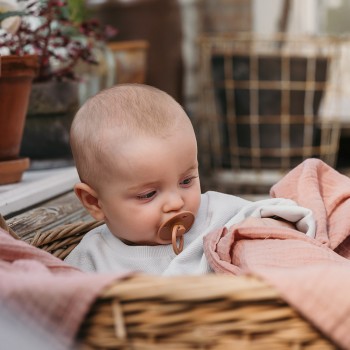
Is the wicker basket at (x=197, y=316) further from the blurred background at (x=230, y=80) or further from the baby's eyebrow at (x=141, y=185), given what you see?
the blurred background at (x=230, y=80)

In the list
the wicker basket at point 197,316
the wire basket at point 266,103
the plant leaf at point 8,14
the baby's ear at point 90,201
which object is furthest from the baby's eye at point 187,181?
the wire basket at point 266,103

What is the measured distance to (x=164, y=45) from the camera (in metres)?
3.82

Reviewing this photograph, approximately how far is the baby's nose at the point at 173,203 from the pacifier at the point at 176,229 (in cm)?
1

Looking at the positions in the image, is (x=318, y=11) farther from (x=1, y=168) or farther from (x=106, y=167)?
(x=106, y=167)

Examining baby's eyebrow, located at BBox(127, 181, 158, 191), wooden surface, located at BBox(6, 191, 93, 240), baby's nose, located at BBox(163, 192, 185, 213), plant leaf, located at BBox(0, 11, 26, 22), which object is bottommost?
wooden surface, located at BBox(6, 191, 93, 240)

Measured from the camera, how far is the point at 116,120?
1.09 meters

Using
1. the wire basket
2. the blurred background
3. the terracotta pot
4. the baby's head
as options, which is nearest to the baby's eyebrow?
the baby's head

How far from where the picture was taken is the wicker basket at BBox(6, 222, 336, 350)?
26.4 inches

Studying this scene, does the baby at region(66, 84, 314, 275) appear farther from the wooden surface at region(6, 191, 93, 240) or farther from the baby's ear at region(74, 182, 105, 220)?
the wooden surface at region(6, 191, 93, 240)

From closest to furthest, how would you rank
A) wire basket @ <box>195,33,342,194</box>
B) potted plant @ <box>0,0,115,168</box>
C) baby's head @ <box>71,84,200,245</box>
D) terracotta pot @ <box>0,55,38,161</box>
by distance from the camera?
baby's head @ <box>71,84,200,245</box> < terracotta pot @ <box>0,55,38,161</box> < potted plant @ <box>0,0,115,168</box> < wire basket @ <box>195,33,342,194</box>

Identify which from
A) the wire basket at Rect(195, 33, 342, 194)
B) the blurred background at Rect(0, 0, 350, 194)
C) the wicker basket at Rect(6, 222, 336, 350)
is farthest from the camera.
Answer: the wire basket at Rect(195, 33, 342, 194)

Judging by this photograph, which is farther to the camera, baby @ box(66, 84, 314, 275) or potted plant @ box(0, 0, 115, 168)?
potted plant @ box(0, 0, 115, 168)

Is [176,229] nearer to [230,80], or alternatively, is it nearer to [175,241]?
[175,241]

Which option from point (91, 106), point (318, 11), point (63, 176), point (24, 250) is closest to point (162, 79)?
point (318, 11)
